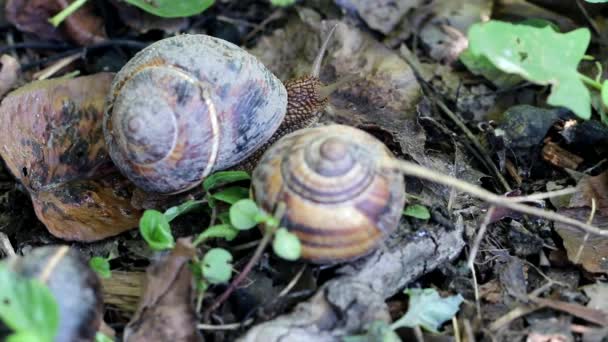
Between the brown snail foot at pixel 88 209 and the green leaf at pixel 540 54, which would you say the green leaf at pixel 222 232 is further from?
the green leaf at pixel 540 54

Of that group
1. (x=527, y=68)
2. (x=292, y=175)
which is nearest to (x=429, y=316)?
(x=292, y=175)

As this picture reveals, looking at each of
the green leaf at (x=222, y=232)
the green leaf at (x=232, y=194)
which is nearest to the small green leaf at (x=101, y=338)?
the green leaf at (x=222, y=232)

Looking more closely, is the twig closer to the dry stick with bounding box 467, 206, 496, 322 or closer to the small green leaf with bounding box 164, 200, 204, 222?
the small green leaf with bounding box 164, 200, 204, 222

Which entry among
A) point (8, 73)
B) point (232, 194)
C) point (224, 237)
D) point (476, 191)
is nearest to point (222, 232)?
point (224, 237)

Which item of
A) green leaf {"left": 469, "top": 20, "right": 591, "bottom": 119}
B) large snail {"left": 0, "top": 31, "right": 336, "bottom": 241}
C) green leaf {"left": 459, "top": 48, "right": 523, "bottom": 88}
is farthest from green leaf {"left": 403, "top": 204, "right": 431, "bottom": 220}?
green leaf {"left": 459, "top": 48, "right": 523, "bottom": 88}

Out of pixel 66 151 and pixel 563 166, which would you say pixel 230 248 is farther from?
pixel 563 166
